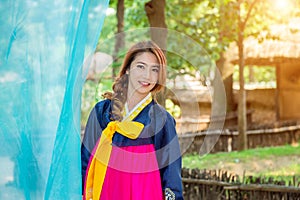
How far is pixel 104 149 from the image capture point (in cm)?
312

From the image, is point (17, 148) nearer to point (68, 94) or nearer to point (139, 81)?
point (68, 94)

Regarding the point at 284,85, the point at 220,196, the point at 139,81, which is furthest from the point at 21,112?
the point at 284,85

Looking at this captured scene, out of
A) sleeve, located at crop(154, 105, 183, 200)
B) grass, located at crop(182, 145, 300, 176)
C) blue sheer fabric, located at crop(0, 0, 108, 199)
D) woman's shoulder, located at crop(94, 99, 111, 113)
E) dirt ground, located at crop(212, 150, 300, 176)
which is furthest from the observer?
grass, located at crop(182, 145, 300, 176)

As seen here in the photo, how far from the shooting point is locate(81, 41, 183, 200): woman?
3113 millimetres

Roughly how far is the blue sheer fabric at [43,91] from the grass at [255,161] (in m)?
5.85

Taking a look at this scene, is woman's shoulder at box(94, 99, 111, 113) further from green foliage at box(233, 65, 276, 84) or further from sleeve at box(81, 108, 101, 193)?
green foliage at box(233, 65, 276, 84)

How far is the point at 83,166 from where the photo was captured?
10.5ft

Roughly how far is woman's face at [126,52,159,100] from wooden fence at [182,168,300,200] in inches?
99.0

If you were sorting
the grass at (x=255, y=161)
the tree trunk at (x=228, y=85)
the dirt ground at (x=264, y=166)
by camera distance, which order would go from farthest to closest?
the tree trunk at (x=228, y=85) < the grass at (x=255, y=161) < the dirt ground at (x=264, y=166)

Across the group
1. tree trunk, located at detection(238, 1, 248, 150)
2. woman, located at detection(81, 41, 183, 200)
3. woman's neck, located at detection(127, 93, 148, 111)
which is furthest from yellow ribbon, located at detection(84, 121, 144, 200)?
tree trunk, located at detection(238, 1, 248, 150)

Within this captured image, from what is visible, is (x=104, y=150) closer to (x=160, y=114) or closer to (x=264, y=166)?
(x=160, y=114)

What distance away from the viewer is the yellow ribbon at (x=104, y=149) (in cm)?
311

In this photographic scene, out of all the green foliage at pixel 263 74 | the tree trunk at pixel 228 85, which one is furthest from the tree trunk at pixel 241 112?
the green foliage at pixel 263 74

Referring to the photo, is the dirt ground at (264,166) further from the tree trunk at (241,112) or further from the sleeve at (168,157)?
the sleeve at (168,157)
